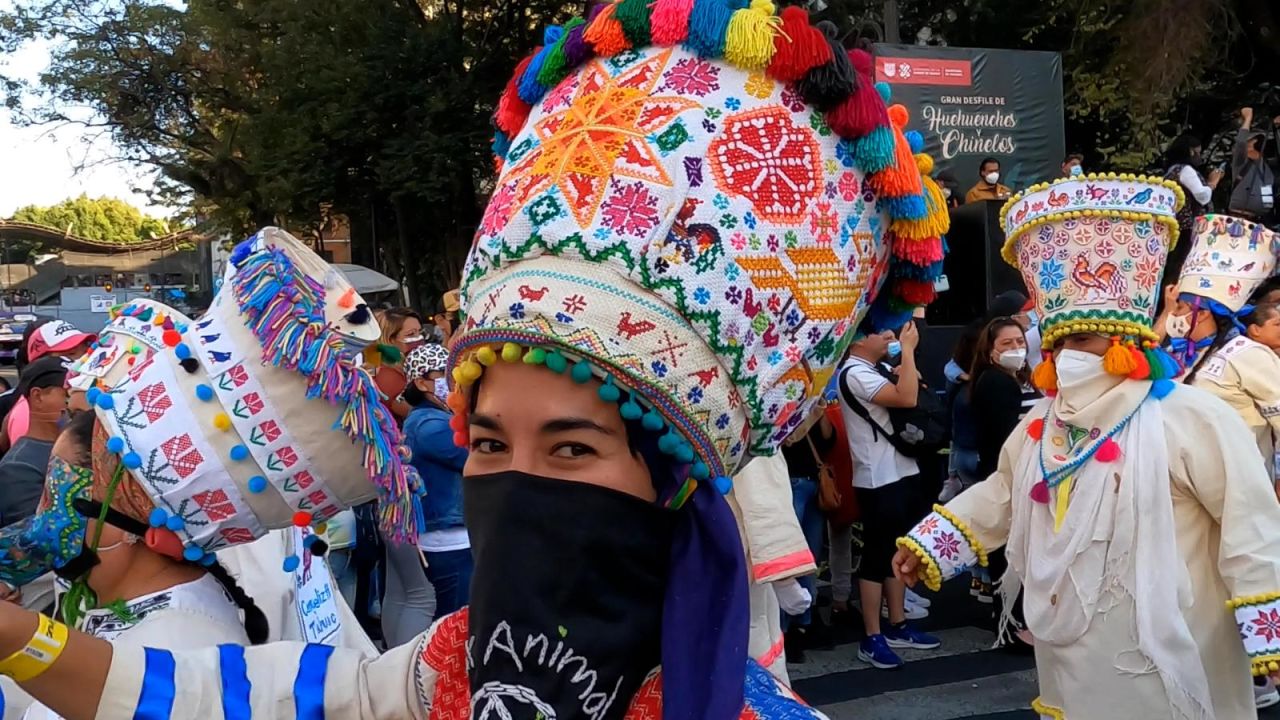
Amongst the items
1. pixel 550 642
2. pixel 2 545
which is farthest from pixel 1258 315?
pixel 2 545

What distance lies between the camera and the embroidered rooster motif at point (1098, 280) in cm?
327

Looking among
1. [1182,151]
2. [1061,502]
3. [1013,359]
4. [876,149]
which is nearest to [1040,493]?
[1061,502]

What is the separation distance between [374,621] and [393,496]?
444 centimetres

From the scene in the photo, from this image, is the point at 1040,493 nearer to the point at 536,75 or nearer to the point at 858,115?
the point at 858,115

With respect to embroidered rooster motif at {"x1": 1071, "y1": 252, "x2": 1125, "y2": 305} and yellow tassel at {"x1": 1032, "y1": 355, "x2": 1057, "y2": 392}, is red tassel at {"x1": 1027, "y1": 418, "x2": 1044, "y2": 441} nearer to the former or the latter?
yellow tassel at {"x1": 1032, "y1": 355, "x2": 1057, "y2": 392}

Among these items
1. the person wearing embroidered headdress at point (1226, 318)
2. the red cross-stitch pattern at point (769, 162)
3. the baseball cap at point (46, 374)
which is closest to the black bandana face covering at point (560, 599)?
the red cross-stitch pattern at point (769, 162)

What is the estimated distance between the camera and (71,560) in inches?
79.0

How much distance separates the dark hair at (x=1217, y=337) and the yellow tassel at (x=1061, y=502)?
2.61 metres

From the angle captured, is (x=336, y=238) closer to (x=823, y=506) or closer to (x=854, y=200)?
(x=823, y=506)

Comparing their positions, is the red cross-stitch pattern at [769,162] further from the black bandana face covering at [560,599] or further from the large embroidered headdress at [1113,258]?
the large embroidered headdress at [1113,258]

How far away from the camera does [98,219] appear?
8175cm

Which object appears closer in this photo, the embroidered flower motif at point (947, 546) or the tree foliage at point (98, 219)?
the embroidered flower motif at point (947, 546)

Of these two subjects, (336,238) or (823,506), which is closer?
(823,506)

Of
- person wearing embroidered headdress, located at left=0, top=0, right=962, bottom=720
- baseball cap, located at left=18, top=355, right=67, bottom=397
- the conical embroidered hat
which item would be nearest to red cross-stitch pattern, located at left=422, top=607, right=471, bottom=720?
person wearing embroidered headdress, located at left=0, top=0, right=962, bottom=720
